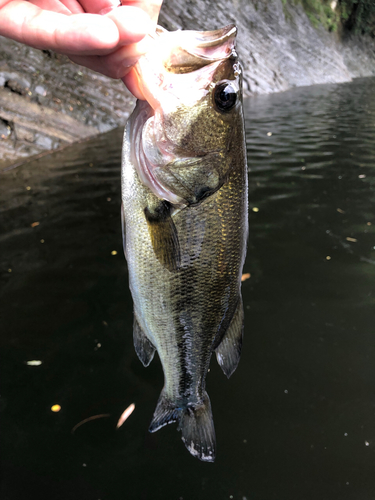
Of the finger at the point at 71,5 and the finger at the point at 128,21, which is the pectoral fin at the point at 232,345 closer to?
the finger at the point at 128,21

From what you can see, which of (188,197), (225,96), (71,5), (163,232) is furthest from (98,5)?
(163,232)

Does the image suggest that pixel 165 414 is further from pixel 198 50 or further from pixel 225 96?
pixel 198 50

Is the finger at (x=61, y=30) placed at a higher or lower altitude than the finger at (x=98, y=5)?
lower

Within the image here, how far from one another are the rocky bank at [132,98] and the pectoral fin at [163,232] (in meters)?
8.21

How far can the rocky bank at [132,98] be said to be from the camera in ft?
30.5

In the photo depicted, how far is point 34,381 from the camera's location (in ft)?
10.1

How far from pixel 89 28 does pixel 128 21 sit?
0.11 metres

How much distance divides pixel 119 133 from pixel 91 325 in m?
9.24

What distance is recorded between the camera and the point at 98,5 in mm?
1218

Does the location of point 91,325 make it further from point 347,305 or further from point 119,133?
point 119,133

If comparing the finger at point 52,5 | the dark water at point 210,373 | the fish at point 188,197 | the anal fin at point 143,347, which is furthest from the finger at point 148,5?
the dark water at point 210,373

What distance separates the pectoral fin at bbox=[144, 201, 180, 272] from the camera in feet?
4.78

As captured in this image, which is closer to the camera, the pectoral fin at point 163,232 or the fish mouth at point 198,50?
the fish mouth at point 198,50

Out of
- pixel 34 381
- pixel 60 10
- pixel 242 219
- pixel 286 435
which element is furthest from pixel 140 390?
pixel 60 10
